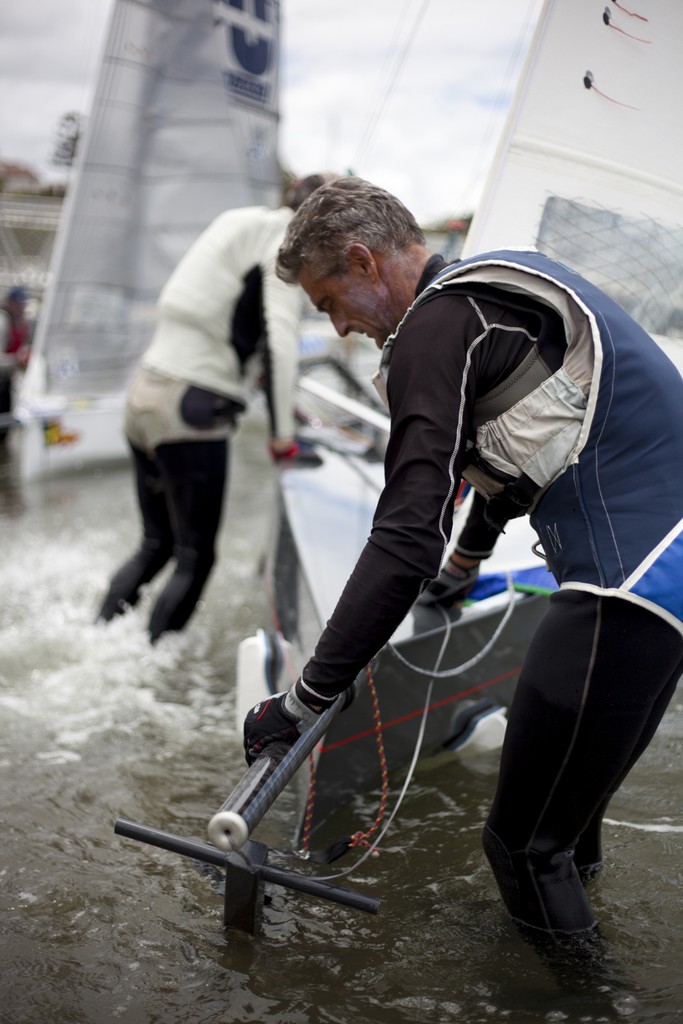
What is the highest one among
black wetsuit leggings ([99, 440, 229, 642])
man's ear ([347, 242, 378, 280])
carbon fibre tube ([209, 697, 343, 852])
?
man's ear ([347, 242, 378, 280])

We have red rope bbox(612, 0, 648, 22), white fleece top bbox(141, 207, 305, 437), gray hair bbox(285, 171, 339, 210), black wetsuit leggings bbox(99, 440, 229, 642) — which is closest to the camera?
red rope bbox(612, 0, 648, 22)

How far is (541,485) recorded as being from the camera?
146cm

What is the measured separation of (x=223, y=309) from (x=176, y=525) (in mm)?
800

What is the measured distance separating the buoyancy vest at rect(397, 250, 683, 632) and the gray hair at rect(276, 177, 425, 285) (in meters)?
0.16

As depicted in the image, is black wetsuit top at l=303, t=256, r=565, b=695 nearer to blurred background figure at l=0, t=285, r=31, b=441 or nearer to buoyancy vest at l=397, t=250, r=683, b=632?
buoyancy vest at l=397, t=250, r=683, b=632

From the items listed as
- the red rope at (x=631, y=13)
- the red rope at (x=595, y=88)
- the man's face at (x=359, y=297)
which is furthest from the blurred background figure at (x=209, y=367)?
the man's face at (x=359, y=297)

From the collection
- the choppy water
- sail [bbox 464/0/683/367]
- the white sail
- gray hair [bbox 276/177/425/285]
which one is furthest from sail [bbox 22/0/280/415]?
gray hair [bbox 276/177/425/285]

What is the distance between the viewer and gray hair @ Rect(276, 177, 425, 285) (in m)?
1.53

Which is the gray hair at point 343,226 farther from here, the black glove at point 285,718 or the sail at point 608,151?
the sail at point 608,151

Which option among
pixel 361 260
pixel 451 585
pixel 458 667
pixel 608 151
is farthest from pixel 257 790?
pixel 608 151

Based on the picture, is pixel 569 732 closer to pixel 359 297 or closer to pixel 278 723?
pixel 278 723

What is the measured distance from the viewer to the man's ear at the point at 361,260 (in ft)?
4.99

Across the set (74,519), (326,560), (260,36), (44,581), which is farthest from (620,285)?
(260,36)

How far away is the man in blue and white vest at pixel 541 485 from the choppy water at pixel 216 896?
13.1 inches
